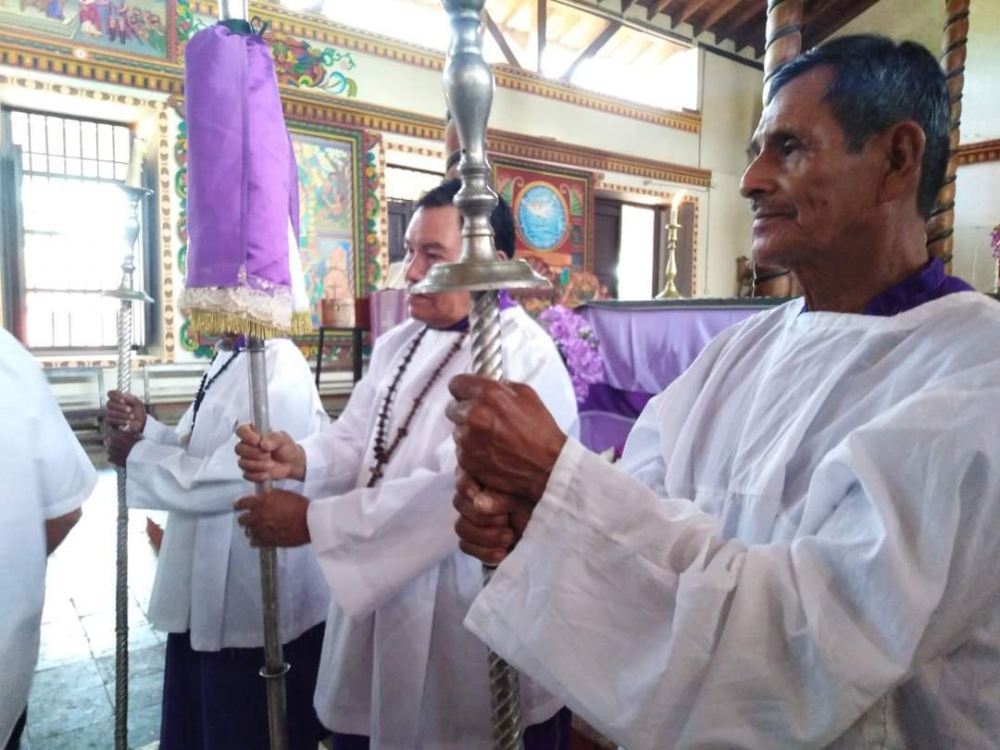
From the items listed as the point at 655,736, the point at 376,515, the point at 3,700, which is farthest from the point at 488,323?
the point at 3,700

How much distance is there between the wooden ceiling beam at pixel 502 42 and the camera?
7.95 m

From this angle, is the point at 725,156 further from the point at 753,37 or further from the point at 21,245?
the point at 21,245

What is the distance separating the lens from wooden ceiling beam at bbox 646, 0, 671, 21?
9.02 m

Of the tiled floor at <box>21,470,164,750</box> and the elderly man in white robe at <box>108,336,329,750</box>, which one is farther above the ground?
the elderly man in white robe at <box>108,336,329,750</box>

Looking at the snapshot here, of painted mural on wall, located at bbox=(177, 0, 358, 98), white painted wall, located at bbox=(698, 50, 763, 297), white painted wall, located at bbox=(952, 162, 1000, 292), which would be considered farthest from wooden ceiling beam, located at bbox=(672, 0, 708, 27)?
painted mural on wall, located at bbox=(177, 0, 358, 98)

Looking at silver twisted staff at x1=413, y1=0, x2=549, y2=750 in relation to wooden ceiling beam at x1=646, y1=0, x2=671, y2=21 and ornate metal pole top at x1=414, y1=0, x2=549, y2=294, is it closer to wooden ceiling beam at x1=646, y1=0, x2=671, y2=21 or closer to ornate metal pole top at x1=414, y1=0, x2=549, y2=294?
ornate metal pole top at x1=414, y1=0, x2=549, y2=294

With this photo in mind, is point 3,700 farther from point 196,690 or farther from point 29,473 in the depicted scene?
point 196,690

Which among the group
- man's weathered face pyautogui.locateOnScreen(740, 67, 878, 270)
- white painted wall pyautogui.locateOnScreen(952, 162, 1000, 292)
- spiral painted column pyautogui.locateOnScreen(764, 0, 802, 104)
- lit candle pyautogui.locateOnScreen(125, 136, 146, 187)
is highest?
white painted wall pyautogui.locateOnScreen(952, 162, 1000, 292)

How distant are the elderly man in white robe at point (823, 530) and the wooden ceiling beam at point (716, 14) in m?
9.90

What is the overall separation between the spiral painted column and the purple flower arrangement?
130 centimetres

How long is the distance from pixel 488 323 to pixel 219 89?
0.82 meters

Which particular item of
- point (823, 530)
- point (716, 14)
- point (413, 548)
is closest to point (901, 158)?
point (823, 530)

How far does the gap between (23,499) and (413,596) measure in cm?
78

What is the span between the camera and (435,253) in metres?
1.52
